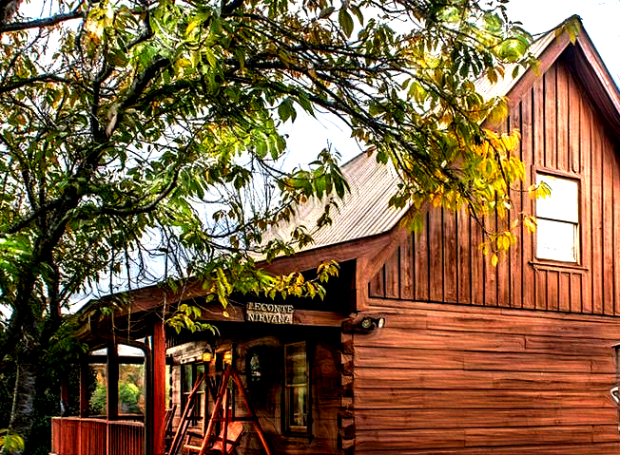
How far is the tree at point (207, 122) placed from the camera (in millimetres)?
4957

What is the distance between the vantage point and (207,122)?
5.80m

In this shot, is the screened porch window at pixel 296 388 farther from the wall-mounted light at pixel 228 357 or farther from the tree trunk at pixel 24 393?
the tree trunk at pixel 24 393

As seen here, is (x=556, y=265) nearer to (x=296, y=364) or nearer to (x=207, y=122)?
(x=296, y=364)

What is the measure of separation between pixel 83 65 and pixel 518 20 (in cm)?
303

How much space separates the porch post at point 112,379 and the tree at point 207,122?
5053 millimetres

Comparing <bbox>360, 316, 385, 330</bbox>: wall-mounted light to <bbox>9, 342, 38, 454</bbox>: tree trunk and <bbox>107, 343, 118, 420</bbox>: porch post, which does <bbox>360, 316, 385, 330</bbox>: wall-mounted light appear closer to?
<bbox>107, 343, 118, 420</bbox>: porch post

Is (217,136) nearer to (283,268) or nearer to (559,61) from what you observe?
(283,268)

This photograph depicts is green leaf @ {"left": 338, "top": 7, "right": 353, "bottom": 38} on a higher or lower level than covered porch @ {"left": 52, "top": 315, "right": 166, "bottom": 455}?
higher

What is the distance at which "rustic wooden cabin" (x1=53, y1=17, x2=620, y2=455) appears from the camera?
1156 centimetres

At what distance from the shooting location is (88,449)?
14375 millimetres

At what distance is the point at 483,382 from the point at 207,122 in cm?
812

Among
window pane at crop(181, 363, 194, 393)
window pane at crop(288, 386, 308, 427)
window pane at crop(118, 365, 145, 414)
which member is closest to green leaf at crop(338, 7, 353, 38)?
window pane at crop(288, 386, 308, 427)

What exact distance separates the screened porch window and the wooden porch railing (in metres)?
2.71

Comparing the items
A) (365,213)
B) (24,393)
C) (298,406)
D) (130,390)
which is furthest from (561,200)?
(130,390)
